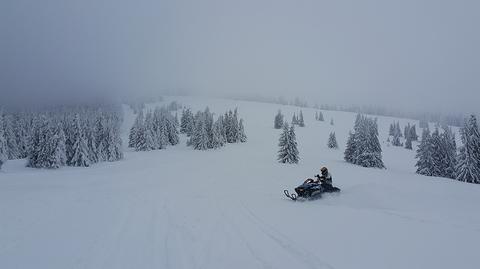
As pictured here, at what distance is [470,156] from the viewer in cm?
3681

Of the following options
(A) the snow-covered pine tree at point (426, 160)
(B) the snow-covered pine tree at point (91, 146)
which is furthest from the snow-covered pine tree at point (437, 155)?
(B) the snow-covered pine tree at point (91, 146)

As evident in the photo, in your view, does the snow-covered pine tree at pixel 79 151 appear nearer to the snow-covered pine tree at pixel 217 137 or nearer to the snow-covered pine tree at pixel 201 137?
the snow-covered pine tree at pixel 201 137

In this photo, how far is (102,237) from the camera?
9.56 meters

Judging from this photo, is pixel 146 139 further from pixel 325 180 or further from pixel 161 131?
pixel 325 180

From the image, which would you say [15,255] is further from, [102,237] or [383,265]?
[383,265]

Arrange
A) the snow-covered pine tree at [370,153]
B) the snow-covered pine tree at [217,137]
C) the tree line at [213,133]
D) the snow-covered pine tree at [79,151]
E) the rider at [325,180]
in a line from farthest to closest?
1. the snow-covered pine tree at [217,137]
2. the tree line at [213,133]
3. the snow-covered pine tree at [370,153]
4. the snow-covered pine tree at [79,151]
5. the rider at [325,180]

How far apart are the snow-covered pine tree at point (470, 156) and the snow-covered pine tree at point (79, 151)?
172 ft

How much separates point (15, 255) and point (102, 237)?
88.2 inches

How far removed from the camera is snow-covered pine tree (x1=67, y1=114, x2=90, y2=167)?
4634 centimetres

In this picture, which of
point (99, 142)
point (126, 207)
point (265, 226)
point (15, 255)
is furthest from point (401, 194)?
point (99, 142)

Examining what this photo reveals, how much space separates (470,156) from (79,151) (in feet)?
179

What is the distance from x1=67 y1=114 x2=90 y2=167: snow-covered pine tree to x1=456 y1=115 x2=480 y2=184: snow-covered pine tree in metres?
52.5

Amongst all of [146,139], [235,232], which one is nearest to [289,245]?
[235,232]

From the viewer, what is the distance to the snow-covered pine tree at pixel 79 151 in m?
46.3
